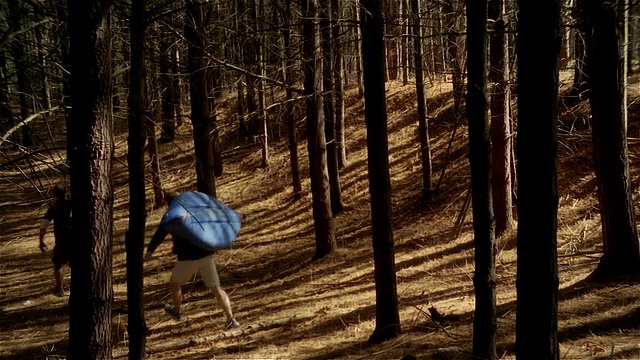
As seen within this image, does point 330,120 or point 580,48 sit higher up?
point 580,48

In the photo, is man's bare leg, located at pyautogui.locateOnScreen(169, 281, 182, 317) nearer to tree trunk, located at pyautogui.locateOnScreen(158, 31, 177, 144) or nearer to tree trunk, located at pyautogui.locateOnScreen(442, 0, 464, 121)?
tree trunk, located at pyautogui.locateOnScreen(158, 31, 177, 144)

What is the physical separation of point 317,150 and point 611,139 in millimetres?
6637

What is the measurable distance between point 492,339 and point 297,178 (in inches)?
519

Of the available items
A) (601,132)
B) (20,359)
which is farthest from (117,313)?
(601,132)

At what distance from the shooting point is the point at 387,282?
6.96 m

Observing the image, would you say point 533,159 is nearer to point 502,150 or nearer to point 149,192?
point 502,150

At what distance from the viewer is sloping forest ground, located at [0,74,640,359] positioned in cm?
669

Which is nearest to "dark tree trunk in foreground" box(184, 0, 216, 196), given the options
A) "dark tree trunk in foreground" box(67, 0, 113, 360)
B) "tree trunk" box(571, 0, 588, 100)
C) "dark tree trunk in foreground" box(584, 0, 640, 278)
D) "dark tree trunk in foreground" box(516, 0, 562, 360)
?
"dark tree trunk in foreground" box(67, 0, 113, 360)

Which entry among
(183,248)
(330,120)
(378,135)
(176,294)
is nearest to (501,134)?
(330,120)

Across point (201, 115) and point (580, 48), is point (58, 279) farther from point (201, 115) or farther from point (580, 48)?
point (580, 48)

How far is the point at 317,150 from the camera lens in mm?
12719

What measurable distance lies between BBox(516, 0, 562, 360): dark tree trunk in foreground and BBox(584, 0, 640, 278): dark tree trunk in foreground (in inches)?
135

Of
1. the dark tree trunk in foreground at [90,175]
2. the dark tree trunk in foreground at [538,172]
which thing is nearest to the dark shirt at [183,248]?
the dark tree trunk in foreground at [90,175]

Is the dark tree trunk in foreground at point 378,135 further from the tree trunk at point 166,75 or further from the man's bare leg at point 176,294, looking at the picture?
the man's bare leg at point 176,294
